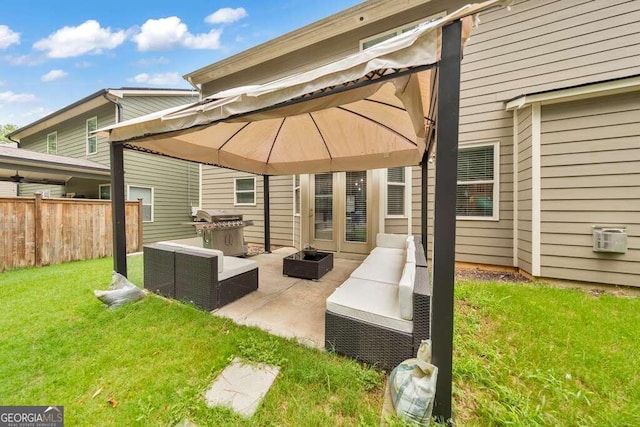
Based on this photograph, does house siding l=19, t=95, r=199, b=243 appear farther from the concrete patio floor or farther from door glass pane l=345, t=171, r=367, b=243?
the concrete patio floor

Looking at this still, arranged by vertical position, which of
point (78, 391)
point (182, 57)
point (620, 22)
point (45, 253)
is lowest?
point (78, 391)

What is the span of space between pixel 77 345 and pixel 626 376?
4886 millimetres

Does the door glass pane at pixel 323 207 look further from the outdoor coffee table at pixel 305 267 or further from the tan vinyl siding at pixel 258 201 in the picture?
the outdoor coffee table at pixel 305 267

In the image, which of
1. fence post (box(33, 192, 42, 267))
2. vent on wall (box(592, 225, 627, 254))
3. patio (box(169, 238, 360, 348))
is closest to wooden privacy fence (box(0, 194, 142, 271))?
fence post (box(33, 192, 42, 267))

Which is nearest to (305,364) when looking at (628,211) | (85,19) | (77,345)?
(77,345)

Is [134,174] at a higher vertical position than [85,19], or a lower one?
lower

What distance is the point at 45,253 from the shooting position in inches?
217

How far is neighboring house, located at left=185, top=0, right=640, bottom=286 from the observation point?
3.59 meters

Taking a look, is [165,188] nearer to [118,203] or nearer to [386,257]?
[118,203]

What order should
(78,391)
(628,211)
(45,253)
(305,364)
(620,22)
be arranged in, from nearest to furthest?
(78,391), (305,364), (628,211), (620,22), (45,253)

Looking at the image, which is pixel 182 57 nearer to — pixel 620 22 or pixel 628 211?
pixel 620 22

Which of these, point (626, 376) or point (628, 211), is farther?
point (628, 211)

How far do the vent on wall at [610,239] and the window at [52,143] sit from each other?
18.2 meters

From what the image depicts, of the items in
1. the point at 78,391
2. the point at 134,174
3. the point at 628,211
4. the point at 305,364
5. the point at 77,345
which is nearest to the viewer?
the point at 78,391
